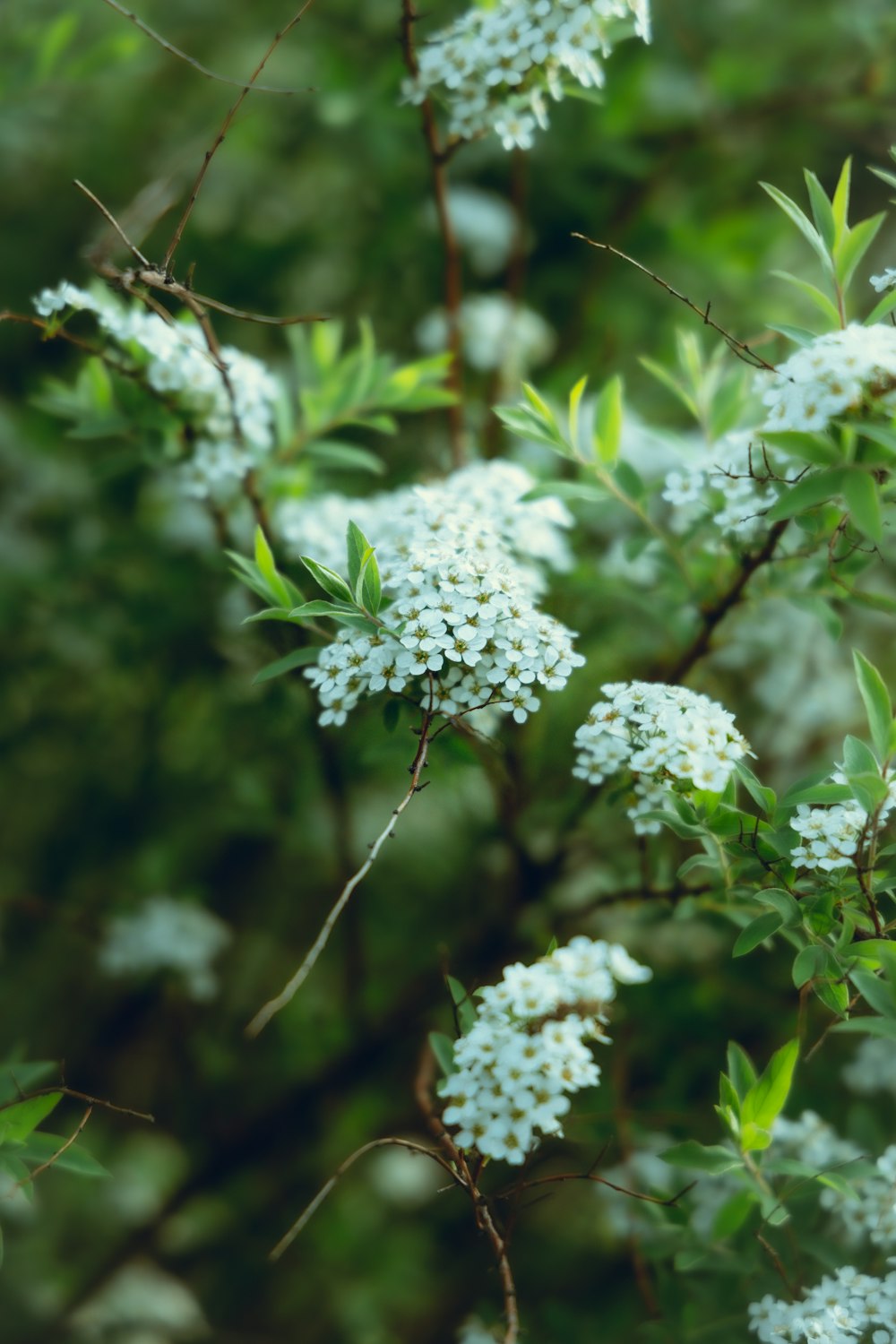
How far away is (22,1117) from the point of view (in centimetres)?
119

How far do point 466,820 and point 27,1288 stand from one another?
154 cm

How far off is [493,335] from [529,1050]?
1.75 m

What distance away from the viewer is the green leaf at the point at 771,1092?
1.17m

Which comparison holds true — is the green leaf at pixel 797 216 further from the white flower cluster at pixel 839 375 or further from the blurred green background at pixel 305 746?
the blurred green background at pixel 305 746

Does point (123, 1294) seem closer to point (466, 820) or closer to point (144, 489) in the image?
point (466, 820)

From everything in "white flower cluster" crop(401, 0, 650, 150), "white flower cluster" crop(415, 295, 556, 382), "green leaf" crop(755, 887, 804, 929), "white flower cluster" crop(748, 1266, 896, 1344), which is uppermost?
"white flower cluster" crop(401, 0, 650, 150)

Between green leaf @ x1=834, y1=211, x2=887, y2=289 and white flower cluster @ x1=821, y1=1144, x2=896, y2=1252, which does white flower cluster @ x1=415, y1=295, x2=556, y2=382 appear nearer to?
green leaf @ x1=834, y1=211, x2=887, y2=289

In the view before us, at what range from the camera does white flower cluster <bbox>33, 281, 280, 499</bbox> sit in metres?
1.40

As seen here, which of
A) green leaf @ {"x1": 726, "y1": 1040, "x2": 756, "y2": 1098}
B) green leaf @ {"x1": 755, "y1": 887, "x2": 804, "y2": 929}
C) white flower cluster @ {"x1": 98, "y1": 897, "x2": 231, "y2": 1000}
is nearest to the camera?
green leaf @ {"x1": 755, "y1": 887, "x2": 804, "y2": 929}

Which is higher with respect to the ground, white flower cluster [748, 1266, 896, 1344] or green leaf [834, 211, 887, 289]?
green leaf [834, 211, 887, 289]

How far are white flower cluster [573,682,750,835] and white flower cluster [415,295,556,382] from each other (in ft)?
4.20

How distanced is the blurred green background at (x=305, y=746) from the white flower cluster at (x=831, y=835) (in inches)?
22.6

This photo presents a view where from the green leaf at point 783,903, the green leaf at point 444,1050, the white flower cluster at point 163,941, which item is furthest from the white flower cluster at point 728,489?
the white flower cluster at point 163,941

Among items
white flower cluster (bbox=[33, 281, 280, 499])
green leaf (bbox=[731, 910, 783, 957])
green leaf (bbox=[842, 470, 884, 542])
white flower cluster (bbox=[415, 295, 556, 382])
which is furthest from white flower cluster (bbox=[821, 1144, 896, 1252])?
white flower cluster (bbox=[415, 295, 556, 382])
